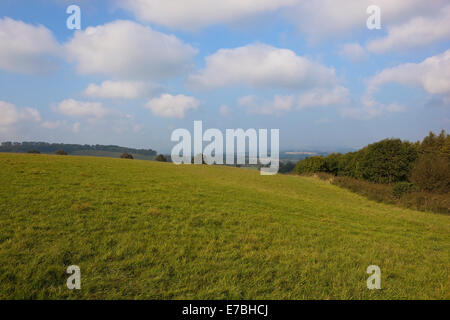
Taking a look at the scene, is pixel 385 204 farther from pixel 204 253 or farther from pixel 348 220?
pixel 204 253

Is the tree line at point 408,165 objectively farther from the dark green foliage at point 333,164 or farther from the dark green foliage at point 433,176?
the dark green foliage at point 333,164

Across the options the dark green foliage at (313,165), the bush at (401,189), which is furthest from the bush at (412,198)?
the dark green foliage at (313,165)

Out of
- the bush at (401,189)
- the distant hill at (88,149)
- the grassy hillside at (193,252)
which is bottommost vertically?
the bush at (401,189)

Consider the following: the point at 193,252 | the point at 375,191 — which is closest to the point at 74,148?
the point at 375,191

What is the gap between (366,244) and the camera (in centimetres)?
739

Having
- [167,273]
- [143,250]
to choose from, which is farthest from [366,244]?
[143,250]

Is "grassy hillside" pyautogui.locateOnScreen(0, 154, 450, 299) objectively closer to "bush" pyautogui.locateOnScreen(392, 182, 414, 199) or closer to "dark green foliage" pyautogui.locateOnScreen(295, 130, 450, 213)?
"dark green foliage" pyautogui.locateOnScreen(295, 130, 450, 213)

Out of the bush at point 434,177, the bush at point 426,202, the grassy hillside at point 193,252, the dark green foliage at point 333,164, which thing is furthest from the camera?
the dark green foliage at point 333,164

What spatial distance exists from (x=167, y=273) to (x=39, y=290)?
2.22m

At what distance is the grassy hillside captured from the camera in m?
4.18

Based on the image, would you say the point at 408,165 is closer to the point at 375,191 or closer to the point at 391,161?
the point at 391,161

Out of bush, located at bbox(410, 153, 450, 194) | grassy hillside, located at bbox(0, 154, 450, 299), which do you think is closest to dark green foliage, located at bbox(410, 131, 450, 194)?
bush, located at bbox(410, 153, 450, 194)

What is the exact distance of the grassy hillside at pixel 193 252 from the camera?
4176 millimetres

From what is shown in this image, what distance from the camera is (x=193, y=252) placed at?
18.2 feet
